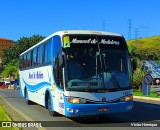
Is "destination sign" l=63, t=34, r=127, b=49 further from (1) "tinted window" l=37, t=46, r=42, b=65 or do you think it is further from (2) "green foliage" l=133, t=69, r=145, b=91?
(2) "green foliage" l=133, t=69, r=145, b=91

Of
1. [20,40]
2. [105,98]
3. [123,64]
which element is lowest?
[105,98]

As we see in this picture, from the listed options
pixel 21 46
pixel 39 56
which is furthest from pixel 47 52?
Answer: pixel 21 46

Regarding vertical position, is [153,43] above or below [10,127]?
above

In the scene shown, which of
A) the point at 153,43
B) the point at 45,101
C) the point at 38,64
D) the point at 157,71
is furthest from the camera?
the point at 153,43

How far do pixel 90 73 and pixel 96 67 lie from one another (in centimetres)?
31

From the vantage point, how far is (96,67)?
45.2ft

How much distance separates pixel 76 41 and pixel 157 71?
56516 mm

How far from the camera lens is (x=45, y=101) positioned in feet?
58.0

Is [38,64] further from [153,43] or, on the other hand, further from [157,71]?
[153,43]

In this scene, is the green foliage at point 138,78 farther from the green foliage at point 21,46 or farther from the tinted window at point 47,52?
the green foliage at point 21,46

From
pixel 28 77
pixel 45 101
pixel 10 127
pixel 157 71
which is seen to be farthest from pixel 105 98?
pixel 157 71

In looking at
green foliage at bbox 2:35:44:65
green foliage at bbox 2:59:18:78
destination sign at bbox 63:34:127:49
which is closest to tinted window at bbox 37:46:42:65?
destination sign at bbox 63:34:127:49

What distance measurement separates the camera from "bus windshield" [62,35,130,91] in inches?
534

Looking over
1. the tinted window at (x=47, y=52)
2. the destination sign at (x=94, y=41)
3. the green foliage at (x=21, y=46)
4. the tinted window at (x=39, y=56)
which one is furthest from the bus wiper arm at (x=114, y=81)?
the green foliage at (x=21, y=46)
